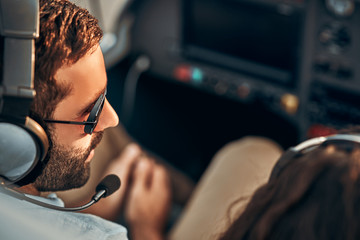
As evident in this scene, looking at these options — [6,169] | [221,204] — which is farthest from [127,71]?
[6,169]

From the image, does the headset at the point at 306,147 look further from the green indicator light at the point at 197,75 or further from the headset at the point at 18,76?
the green indicator light at the point at 197,75

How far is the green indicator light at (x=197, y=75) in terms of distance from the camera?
1.37 m

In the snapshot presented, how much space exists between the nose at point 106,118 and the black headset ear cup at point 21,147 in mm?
57

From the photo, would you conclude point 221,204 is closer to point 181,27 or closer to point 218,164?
point 218,164

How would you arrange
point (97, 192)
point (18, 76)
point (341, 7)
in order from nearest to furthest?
point (18, 76) → point (97, 192) → point (341, 7)

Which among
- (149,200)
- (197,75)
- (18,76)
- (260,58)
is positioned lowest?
(149,200)

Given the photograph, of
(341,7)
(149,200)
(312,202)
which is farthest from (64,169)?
(341,7)

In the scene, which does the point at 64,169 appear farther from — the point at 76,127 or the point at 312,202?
the point at 312,202

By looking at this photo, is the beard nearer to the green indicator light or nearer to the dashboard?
the dashboard

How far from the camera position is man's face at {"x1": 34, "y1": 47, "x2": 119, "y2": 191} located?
1.22 ft

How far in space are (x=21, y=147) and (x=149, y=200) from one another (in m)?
0.68

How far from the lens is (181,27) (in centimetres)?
132

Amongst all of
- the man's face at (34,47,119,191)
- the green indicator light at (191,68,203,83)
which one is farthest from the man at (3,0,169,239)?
the green indicator light at (191,68,203,83)

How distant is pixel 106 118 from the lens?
426 mm
